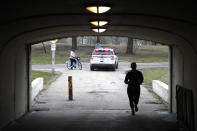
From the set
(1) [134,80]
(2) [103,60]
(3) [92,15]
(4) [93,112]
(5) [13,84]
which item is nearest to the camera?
(3) [92,15]

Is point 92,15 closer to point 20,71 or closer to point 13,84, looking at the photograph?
point 13,84

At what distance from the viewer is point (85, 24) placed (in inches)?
470

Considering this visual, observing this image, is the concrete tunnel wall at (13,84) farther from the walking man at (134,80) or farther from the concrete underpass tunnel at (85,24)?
the walking man at (134,80)

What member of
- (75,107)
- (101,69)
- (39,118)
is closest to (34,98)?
(75,107)

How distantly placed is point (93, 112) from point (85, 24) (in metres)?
4.13

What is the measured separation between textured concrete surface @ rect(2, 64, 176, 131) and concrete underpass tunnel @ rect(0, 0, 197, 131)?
0.11 feet

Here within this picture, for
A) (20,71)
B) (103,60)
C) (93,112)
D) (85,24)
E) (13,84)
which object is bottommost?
(93,112)

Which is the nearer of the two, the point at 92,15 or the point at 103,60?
the point at 92,15

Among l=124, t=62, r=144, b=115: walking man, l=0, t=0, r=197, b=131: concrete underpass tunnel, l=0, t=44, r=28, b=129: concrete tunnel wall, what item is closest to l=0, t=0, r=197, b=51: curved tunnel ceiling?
l=0, t=0, r=197, b=131: concrete underpass tunnel

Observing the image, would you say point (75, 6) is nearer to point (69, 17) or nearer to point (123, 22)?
point (69, 17)

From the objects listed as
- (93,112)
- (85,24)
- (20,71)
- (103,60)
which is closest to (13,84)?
(20,71)

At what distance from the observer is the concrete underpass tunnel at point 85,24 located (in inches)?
338

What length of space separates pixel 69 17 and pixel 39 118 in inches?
181

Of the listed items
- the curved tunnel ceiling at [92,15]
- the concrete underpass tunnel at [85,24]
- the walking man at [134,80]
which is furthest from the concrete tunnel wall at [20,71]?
the walking man at [134,80]
